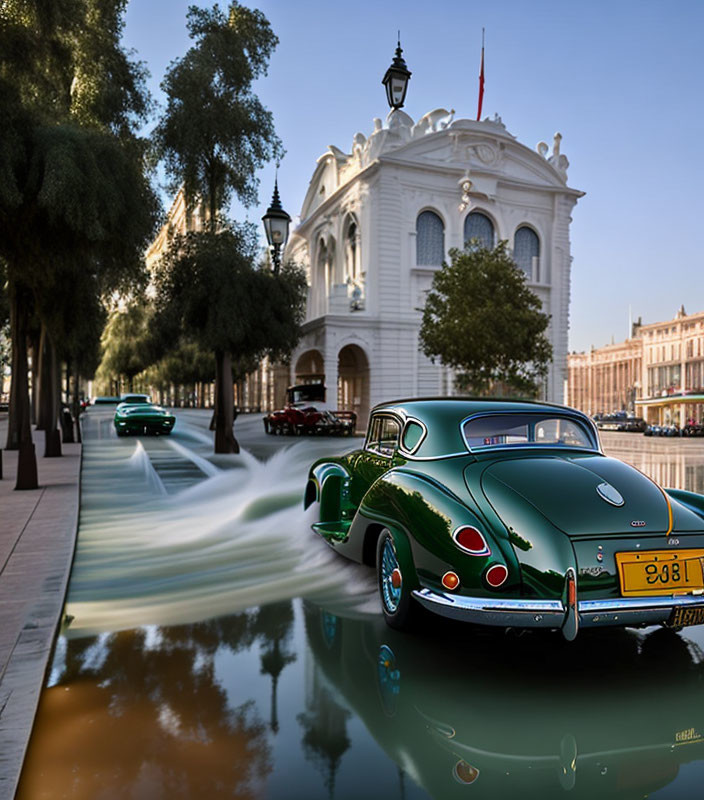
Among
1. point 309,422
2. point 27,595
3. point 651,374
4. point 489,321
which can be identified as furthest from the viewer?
point 651,374

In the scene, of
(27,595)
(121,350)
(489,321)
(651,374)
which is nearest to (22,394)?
(27,595)

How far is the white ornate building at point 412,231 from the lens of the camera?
3753 cm

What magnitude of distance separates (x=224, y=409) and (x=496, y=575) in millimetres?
16068

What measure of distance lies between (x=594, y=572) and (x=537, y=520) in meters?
0.37

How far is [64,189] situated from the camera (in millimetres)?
8875

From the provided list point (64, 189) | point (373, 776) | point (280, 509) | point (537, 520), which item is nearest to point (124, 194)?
point (64, 189)

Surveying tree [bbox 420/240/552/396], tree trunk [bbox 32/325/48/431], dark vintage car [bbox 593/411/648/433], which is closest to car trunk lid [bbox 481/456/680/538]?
tree trunk [bbox 32/325/48/431]

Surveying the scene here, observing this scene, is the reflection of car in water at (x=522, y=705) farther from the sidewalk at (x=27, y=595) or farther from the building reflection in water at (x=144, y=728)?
the sidewalk at (x=27, y=595)

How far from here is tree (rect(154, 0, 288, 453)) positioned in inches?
694

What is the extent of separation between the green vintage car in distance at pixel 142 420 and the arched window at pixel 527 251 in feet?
84.8

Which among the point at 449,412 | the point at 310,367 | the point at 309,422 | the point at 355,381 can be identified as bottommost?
the point at 309,422

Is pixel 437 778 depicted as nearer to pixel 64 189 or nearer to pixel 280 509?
pixel 280 509

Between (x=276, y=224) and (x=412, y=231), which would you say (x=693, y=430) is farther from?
(x=276, y=224)

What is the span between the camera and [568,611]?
10.9 ft
